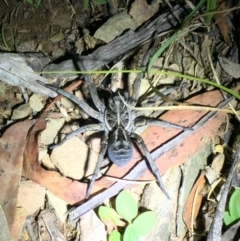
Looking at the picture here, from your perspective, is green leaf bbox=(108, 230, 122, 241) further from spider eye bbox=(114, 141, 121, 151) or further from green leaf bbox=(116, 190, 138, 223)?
spider eye bbox=(114, 141, 121, 151)

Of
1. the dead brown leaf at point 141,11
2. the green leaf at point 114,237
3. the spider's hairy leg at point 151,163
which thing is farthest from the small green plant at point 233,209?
the dead brown leaf at point 141,11

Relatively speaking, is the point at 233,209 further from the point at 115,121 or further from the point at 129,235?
the point at 115,121

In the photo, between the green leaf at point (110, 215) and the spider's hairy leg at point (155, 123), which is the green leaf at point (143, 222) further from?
the spider's hairy leg at point (155, 123)

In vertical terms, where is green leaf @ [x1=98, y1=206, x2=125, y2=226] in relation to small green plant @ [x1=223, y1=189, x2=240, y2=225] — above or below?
above

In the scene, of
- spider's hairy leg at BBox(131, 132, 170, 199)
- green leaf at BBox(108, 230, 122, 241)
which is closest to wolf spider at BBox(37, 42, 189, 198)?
spider's hairy leg at BBox(131, 132, 170, 199)

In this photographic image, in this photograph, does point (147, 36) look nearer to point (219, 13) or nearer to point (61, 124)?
point (219, 13)

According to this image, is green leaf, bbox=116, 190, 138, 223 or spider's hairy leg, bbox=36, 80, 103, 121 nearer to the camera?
green leaf, bbox=116, 190, 138, 223
